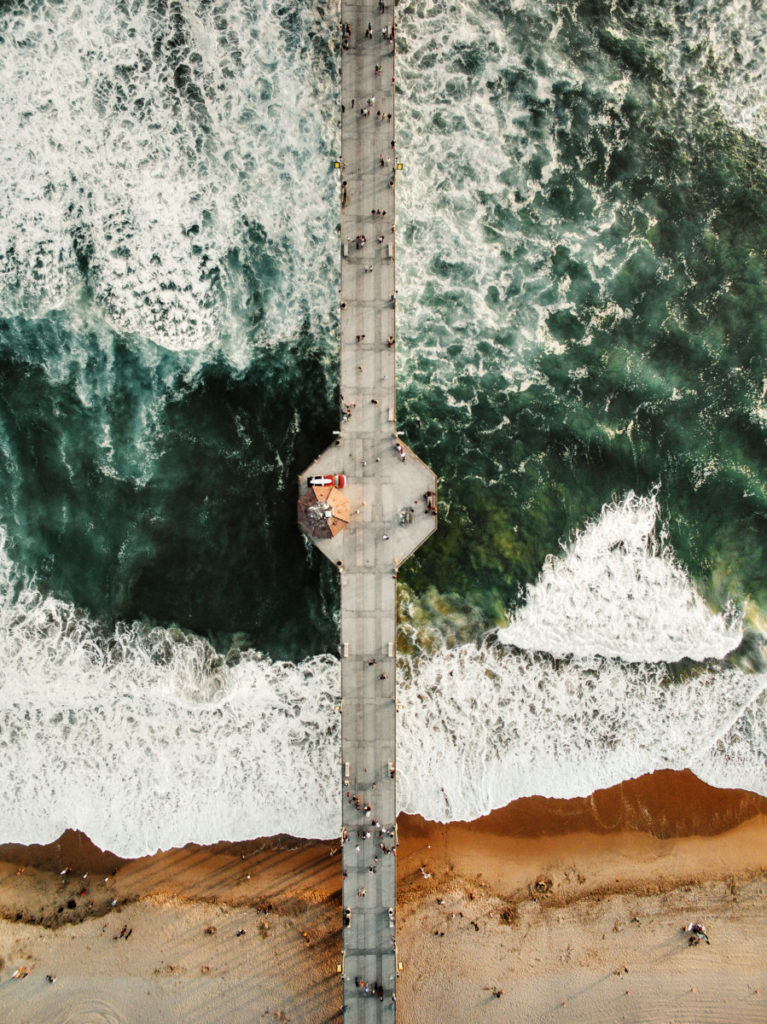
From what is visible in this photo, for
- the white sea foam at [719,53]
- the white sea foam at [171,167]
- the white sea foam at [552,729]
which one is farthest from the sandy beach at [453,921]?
the white sea foam at [719,53]

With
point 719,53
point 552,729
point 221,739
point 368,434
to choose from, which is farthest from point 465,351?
point 221,739

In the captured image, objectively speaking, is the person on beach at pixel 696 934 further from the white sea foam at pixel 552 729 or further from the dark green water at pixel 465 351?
the dark green water at pixel 465 351

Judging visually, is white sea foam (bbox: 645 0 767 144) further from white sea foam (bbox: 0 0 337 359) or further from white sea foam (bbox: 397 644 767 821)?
white sea foam (bbox: 397 644 767 821)

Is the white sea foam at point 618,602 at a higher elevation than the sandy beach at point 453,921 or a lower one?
higher

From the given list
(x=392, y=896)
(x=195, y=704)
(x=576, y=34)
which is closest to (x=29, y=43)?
(x=576, y=34)

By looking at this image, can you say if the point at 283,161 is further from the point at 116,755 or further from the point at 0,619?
the point at 116,755

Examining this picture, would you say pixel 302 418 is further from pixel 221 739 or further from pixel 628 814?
pixel 628 814
